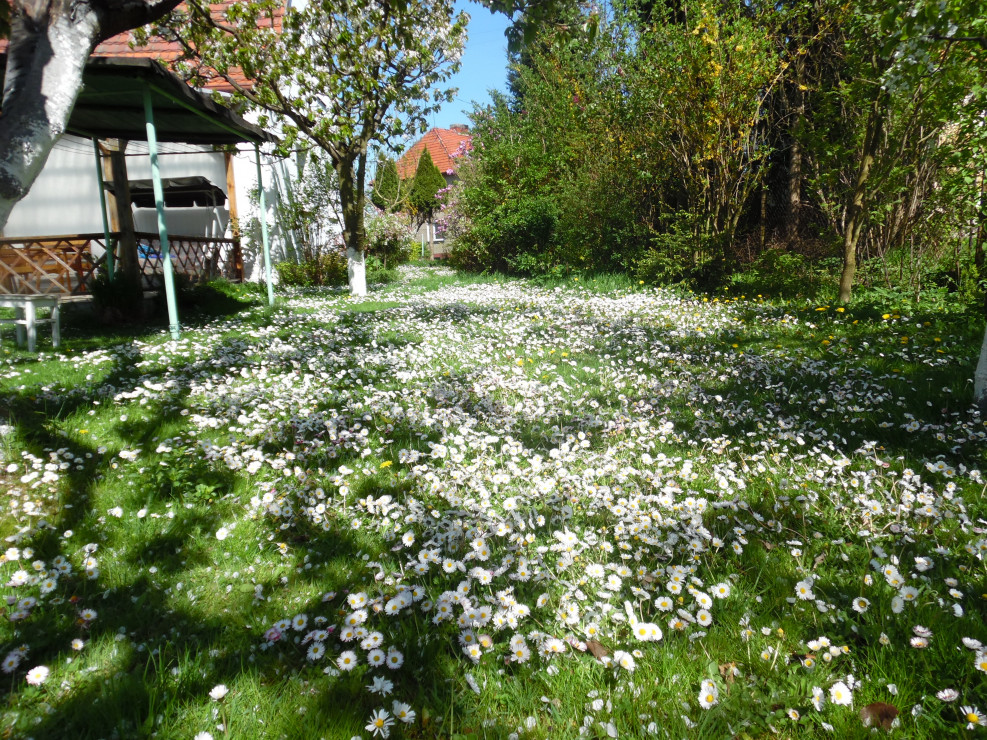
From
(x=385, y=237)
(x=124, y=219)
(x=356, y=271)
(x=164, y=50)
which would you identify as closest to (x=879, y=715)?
(x=124, y=219)

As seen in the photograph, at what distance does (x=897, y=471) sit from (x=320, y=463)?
3395 mm

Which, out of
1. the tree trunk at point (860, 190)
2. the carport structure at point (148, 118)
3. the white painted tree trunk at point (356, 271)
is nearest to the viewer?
the carport structure at point (148, 118)

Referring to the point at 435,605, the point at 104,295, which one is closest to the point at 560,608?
the point at 435,605

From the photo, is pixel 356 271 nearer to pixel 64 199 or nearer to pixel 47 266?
pixel 47 266

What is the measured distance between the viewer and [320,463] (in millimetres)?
3424

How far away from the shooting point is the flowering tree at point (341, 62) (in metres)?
10.5

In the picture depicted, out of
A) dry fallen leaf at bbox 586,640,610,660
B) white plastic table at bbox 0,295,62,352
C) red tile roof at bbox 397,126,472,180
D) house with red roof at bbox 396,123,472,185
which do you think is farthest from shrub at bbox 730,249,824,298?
red tile roof at bbox 397,126,472,180

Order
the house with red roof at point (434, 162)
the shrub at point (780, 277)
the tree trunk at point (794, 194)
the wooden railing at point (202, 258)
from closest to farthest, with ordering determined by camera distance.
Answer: the shrub at point (780, 277), the tree trunk at point (794, 194), the wooden railing at point (202, 258), the house with red roof at point (434, 162)

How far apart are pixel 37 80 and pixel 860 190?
9.55 meters

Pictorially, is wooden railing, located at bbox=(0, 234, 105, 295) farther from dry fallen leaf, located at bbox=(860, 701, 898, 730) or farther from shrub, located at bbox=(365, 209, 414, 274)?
dry fallen leaf, located at bbox=(860, 701, 898, 730)

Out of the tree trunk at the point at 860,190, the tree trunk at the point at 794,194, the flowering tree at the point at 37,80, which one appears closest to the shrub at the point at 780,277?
the tree trunk at the point at 860,190

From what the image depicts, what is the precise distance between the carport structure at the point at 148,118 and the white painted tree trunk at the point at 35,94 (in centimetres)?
328

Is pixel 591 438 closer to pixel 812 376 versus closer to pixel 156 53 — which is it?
pixel 812 376

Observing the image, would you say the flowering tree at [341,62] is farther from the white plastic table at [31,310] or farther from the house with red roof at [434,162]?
the house with red roof at [434,162]
